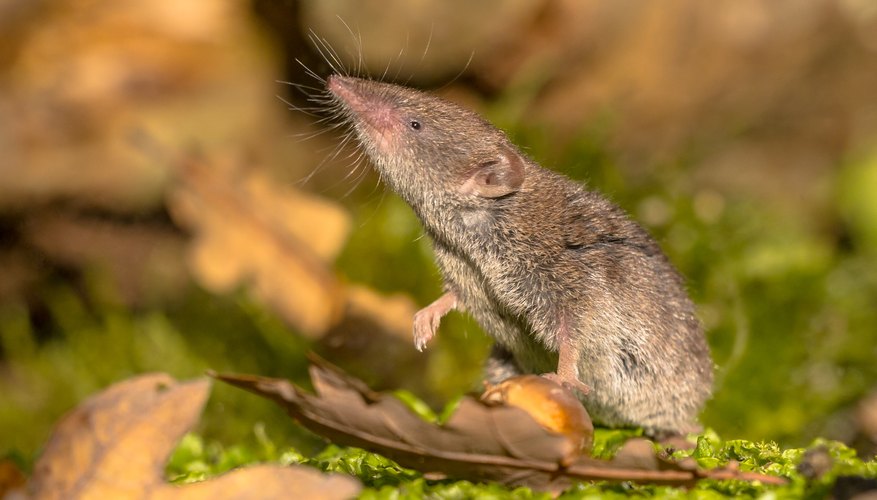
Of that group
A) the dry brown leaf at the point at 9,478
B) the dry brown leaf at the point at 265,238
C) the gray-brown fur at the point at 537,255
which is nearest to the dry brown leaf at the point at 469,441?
the gray-brown fur at the point at 537,255

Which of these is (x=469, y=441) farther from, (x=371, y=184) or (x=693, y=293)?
(x=371, y=184)

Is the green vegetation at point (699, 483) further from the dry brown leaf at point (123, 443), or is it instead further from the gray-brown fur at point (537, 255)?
the dry brown leaf at point (123, 443)

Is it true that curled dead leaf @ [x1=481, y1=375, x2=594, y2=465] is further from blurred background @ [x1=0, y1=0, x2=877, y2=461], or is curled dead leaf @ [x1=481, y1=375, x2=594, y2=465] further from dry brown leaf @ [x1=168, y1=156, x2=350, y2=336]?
dry brown leaf @ [x1=168, y1=156, x2=350, y2=336]

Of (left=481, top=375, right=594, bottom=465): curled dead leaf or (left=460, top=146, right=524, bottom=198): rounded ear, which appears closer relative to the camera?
(left=481, top=375, right=594, bottom=465): curled dead leaf

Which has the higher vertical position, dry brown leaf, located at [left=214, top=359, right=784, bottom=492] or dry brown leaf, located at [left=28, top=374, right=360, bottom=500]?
dry brown leaf, located at [left=214, top=359, right=784, bottom=492]

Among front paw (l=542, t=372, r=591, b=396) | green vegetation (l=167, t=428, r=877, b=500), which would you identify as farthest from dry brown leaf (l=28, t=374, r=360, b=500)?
front paw (l=542, t=372, r=591, b=396)

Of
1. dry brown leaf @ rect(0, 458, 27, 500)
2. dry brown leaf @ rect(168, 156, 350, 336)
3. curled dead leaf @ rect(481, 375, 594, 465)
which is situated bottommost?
dry brown leaf @ rect(0, 458, 27, 500)

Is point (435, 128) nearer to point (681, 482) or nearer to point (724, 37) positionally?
point (681, 482)
